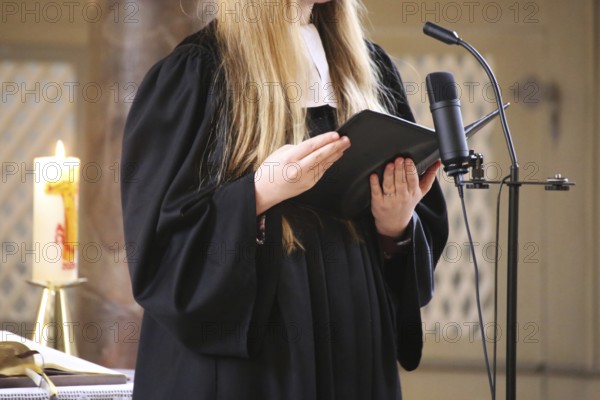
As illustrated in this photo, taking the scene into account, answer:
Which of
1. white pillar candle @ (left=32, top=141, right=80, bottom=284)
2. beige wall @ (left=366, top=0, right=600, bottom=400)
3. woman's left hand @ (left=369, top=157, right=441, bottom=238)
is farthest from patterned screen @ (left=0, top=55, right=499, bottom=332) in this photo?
woman's left hand @ (left=369, top=157, right=441, bottom=238)

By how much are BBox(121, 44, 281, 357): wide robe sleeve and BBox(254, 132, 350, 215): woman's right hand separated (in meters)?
0.02

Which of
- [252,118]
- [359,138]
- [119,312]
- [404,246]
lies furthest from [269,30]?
[119,312]

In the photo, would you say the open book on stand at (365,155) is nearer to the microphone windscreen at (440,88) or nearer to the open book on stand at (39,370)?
the microphone windscreen at (440,88)

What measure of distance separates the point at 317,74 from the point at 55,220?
1.76 ft

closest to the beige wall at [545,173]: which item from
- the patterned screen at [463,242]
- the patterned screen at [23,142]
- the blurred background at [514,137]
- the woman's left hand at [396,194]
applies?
the blurred background at [514,137]

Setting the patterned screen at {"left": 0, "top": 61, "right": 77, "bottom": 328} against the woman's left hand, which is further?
the patterned screen at {"left": 0, "top": 61, "right": 77, "bottom": 328}

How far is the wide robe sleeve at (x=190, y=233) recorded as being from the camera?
109 cm

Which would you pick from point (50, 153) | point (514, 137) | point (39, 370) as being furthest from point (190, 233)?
point (514, 137)

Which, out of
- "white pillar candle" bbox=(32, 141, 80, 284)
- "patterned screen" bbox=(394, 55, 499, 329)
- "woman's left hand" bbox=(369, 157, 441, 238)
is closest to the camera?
"woman's left hand" bbox=(369, 157, 441, 238)

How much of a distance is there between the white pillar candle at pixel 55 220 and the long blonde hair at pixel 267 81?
43 centimetres

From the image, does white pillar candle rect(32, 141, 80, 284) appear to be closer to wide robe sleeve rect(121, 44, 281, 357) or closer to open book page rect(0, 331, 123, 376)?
open book page rect(0, 331, 123, 376)

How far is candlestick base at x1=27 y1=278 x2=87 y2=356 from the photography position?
1.49m

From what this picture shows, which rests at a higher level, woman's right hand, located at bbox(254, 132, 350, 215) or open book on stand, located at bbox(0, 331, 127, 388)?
woman's right hand, located at bbox(254, 132, 350, 215)

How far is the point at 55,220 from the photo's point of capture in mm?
1504
